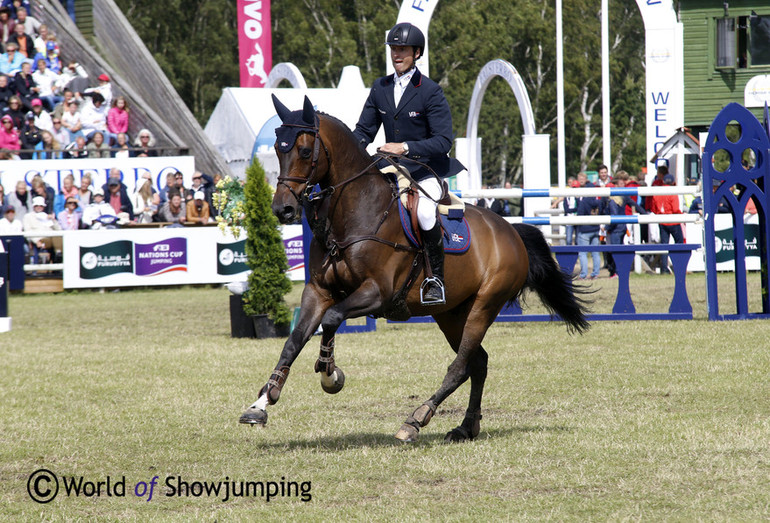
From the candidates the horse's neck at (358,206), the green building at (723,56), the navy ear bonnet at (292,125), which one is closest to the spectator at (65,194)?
the horse's neck at (358,206)

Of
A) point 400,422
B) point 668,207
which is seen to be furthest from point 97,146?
point 400,422

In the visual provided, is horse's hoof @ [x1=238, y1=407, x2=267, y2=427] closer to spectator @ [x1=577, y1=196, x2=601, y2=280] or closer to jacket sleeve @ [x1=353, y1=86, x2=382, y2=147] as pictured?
jacket sleeve @ [x1=353, y1=86, x2=382, y2=147]

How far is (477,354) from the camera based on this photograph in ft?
23.4

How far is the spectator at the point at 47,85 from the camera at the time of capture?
79.4 ft

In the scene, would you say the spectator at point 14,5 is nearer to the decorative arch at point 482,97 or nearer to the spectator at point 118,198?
the spectator at point 118,198

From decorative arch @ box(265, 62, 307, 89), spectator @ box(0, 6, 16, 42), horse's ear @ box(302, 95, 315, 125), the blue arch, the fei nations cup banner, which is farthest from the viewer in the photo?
the fei nations cup banner

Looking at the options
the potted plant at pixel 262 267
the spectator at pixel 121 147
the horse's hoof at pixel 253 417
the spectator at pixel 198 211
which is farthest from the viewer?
the spectator at pixel 121 147

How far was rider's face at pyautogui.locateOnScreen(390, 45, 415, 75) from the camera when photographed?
6.82 metres

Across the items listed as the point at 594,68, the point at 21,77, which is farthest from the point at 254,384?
the point at 594,68

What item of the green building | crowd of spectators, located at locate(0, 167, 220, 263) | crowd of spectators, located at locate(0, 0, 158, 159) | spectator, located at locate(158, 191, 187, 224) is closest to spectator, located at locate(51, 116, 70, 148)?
crowd of spectators, located at locate(0, 0, 158, 159)

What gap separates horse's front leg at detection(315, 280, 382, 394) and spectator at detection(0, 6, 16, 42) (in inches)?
874

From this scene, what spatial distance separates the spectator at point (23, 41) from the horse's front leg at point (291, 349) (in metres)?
21.2

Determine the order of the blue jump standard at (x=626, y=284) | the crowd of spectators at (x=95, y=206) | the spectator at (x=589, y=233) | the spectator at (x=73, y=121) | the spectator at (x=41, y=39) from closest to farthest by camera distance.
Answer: the blue jump standard at (x=626, y=284) < the spectator at (x=589, y=233) < the crowd of spectators at (x=95, y=206) < the spectator at (x=73, y=121) < the spectator at (x=41, y=39)

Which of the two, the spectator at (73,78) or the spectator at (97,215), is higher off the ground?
the spectator at (73,78)
